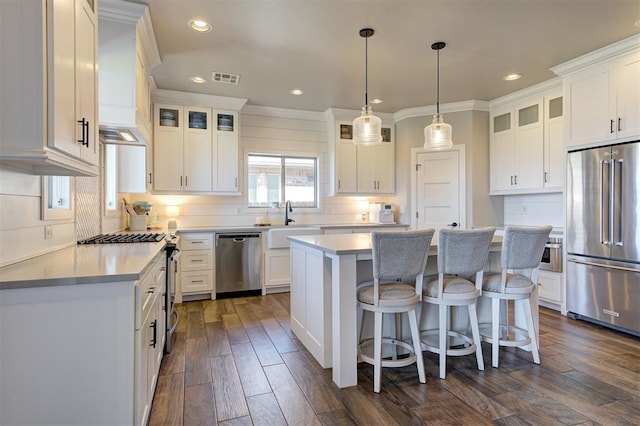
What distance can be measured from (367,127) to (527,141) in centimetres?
276

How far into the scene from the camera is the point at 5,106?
4.37 ft

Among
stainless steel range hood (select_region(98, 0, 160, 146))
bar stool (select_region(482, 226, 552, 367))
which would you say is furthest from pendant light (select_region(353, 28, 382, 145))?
stainless steel range hood (select_region(98, 0, 160, 146))

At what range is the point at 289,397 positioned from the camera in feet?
6.95

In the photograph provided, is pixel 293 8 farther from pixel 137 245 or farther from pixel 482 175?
pixel 482 175

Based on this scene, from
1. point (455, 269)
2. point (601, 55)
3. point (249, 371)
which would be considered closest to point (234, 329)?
point (249, 371)

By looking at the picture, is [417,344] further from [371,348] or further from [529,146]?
[529,146]

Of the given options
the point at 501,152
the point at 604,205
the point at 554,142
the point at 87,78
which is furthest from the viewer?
the point at 501,152

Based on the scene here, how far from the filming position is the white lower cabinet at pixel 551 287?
3814 millimetres

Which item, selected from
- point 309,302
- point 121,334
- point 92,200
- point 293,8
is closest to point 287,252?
point 309,302

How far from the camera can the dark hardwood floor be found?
6.29 feet

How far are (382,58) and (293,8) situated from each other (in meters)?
1.21

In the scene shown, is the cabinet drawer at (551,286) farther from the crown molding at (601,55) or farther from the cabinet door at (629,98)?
the crown molding at (601,55)

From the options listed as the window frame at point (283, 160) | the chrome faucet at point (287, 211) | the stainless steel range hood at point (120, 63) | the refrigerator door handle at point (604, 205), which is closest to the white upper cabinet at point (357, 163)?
the window frame at point (283, 160)

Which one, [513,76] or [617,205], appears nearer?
[617,205]
